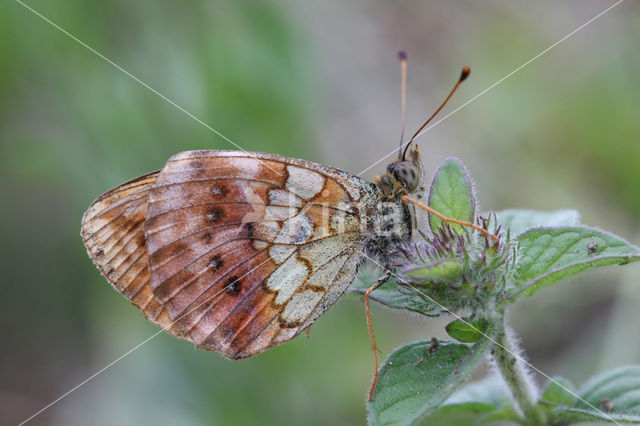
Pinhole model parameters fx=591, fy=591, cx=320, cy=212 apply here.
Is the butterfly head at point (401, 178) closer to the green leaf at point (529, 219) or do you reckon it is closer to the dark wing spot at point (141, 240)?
the green leaf at point (529, 219)

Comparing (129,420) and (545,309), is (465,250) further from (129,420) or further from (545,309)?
(129,420)

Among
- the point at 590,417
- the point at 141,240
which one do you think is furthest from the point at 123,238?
the point at 590,417

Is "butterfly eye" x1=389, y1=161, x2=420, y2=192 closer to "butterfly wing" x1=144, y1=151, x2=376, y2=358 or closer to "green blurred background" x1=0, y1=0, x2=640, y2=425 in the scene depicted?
"butterfly wing" x1=144, y1=151, x2=376, y2=358

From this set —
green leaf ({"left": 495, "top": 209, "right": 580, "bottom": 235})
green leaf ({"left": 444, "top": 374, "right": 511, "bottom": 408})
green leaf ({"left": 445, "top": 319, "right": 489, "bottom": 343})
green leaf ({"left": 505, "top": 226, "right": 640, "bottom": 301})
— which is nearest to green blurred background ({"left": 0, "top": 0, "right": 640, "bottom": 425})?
green leaf ({"left": 495, "top": 209, "right": 580, "bottom": 235})

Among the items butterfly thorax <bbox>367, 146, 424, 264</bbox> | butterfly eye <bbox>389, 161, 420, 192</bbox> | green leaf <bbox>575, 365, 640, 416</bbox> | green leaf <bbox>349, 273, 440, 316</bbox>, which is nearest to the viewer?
green leaf <bbox>349, 273, 440, 316</bbox>

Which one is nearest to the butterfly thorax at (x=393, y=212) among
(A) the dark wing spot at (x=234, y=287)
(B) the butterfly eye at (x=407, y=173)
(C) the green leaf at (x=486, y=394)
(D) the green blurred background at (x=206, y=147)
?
(B) the butterfly eye at (x=407, y=173)

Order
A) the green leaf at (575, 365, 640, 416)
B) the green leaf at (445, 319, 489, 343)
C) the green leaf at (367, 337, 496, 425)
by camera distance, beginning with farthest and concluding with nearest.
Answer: the green leaf at (575, 365, 640, 416), the green leaf at (445, 319, 489, 343), the green leaf at (367, 337, 496, 425)

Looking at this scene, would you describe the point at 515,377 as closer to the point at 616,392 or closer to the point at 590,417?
the point at 590,417
